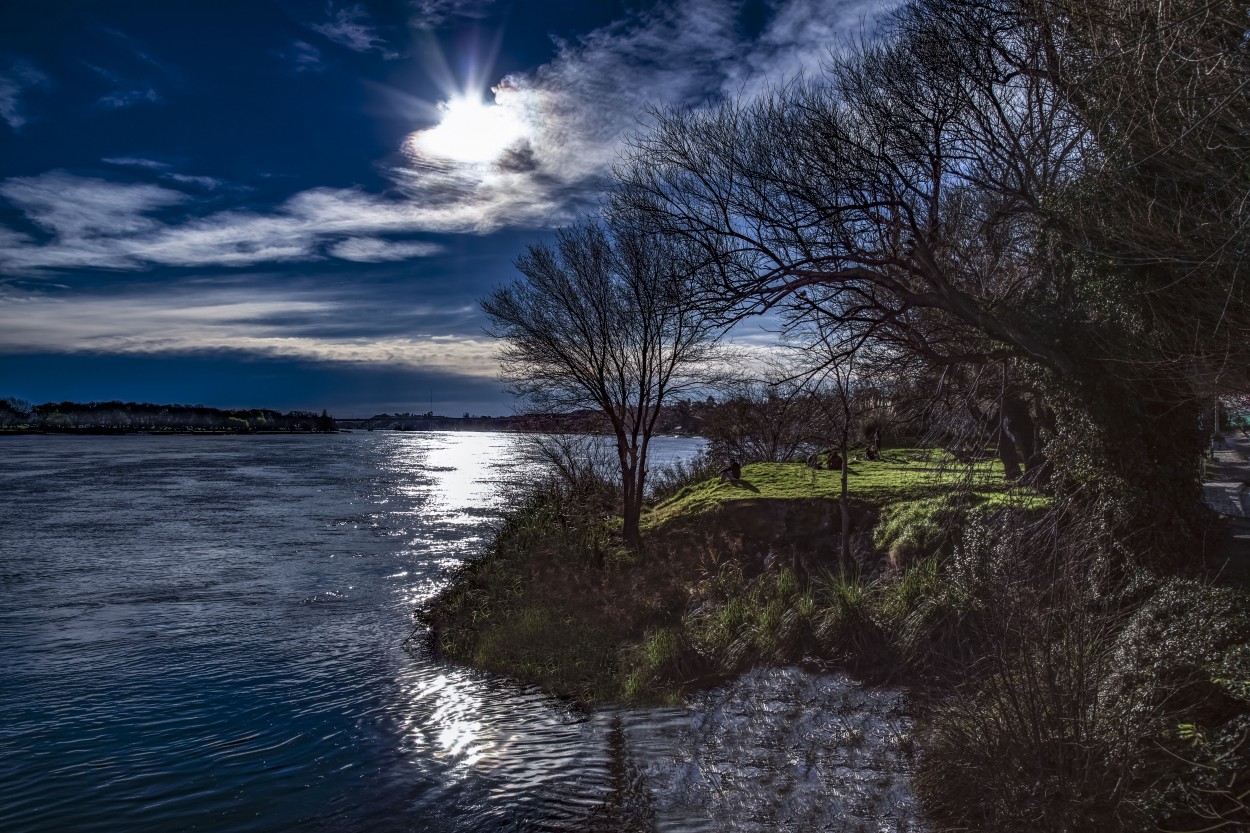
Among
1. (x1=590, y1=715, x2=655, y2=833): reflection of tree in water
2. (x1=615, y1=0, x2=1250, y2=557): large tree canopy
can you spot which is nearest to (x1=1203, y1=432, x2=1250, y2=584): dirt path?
(x1=615, y1=0, x2=1250, y2=557): large tree canopy

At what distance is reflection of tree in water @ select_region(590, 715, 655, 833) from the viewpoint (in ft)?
24.1

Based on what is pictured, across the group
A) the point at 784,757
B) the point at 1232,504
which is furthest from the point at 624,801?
the point at 1232,504

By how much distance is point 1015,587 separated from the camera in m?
5.77

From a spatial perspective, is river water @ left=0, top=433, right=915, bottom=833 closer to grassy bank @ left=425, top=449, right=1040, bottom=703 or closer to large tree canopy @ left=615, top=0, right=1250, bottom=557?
grassy bank @ left=425, top=449, right=1040, bottom=703

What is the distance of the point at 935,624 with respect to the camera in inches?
402

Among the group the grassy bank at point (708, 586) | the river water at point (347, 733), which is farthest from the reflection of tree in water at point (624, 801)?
the grassy bank at point (708, 586)

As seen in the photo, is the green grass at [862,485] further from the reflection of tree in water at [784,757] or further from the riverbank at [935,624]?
the reflection of tree in water at [784,757]

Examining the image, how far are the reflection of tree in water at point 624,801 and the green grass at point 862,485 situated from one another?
675 centimetres

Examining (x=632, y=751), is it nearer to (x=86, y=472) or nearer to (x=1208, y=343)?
(x=1208, y=343)

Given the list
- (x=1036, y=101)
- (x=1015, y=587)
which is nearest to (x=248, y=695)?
(x=1015, y=587)

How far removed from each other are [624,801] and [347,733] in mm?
4559

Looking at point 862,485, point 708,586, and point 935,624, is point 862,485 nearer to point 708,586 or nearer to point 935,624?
point 708,586

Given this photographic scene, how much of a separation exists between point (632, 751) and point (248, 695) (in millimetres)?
6825

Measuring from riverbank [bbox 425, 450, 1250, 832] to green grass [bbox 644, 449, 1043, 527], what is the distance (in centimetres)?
12
